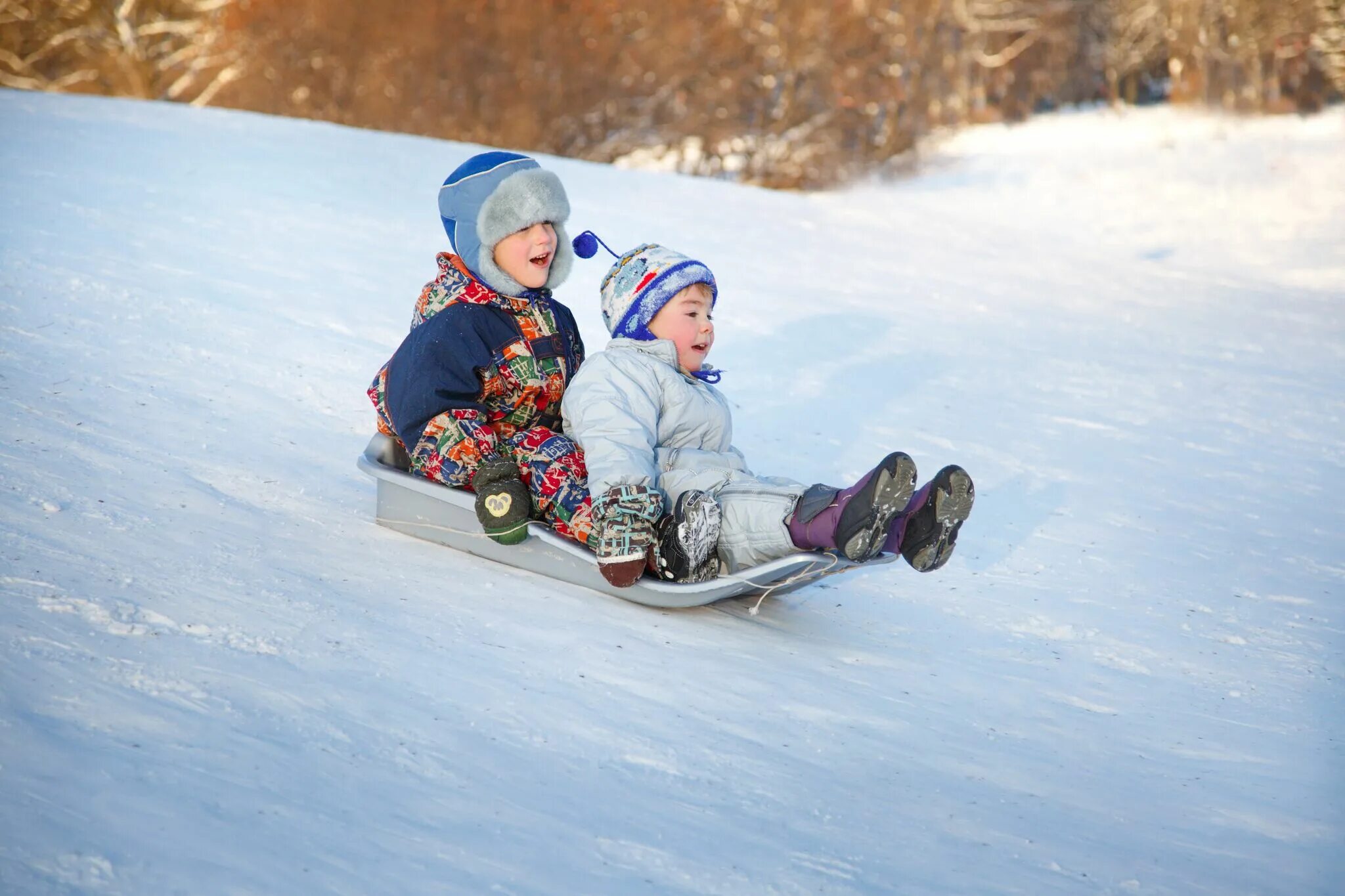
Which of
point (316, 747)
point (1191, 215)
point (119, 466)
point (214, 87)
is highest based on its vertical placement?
point (214, 87)

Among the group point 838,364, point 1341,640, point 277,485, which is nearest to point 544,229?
point 277,485

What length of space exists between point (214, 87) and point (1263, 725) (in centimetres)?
1811

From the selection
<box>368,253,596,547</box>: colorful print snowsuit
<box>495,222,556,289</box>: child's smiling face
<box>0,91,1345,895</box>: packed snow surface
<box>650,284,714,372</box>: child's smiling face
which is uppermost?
<box>495,222,556,289</box>: child's smiling face

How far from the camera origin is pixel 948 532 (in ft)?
8.42

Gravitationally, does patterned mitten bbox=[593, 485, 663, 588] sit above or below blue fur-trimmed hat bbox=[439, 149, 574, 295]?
below

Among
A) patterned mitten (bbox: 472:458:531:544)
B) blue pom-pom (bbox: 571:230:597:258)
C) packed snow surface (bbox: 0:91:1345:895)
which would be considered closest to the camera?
packed snow surface (bbox: 0:91:1345:895)

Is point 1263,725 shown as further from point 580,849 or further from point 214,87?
point 214,87

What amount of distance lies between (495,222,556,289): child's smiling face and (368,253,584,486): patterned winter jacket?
0.07m

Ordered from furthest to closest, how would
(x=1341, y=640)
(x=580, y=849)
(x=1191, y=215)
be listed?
(x=1191, y=215), (x=1341, y=640), (x=580, y=849)

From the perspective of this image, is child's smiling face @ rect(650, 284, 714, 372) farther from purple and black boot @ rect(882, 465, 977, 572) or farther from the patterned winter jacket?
purple and black boot @ rect(882, 465, 977, 572)

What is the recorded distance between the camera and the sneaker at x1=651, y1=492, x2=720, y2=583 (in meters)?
2.62

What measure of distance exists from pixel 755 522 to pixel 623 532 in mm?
312

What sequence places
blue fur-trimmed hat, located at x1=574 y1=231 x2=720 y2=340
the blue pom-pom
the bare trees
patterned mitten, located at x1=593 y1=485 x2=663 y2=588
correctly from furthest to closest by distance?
the bare trees < the blue pom-pom < blue fur-trimmed hat, located at x1=574 y1=231 x2=720 y2=340 < patterned mitten, located at x1=593 y1=485 x2=663 y2=588

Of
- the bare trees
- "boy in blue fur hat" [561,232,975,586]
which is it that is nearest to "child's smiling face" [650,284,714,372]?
"boy in blue fur hat" [561,232,975,586]
